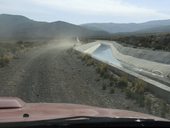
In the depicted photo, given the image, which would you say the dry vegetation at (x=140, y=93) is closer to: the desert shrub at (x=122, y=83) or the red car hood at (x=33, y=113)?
the desert shrub at (x=122, y=83)

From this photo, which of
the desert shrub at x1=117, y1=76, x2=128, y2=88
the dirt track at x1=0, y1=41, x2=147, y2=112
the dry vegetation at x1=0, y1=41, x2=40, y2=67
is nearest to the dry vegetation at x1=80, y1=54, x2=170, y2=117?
the desert shrub at x1=117, y1=76, x2=128, y2=88

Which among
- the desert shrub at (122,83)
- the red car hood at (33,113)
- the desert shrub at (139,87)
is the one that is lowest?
the desert shrub at (122,83)

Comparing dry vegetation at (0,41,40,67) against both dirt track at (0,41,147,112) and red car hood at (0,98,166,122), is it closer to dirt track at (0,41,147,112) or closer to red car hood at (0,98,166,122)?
dirt track at (0,41,147,112)

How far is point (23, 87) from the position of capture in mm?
18016

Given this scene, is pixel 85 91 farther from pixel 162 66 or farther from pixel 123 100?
pixel 162 66

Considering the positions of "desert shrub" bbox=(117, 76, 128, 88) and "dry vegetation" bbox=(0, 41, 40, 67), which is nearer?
"desert shrub" bbox=(117, 76, 128, 88)

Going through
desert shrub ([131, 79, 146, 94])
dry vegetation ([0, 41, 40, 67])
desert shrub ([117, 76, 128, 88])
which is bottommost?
dry vegetation ([0, 41, 40, 67])

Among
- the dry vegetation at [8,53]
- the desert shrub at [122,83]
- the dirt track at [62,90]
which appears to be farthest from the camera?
the dry vegetation at [8,53]

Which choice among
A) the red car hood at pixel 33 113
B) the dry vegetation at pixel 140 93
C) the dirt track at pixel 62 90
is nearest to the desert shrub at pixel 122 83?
the dry vegetation at pixel 140 93

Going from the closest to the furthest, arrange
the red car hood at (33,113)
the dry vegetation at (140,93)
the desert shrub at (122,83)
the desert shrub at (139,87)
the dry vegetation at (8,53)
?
→ the red car hood at (33,113), the dry vegetation at (140,93), the desert shrub at (139,87), the desert shrub at (122,83), the dry vegetation at (8,53)

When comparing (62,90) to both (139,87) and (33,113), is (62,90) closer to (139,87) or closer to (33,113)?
(139,87)

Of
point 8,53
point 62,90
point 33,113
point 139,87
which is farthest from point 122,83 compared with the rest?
point 8,53

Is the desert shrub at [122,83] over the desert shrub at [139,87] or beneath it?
beneath

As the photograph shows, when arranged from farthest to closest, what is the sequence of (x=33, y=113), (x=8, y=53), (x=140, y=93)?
(x=8, y=53) < (x=140, y=93) < (x=33, y=113)
